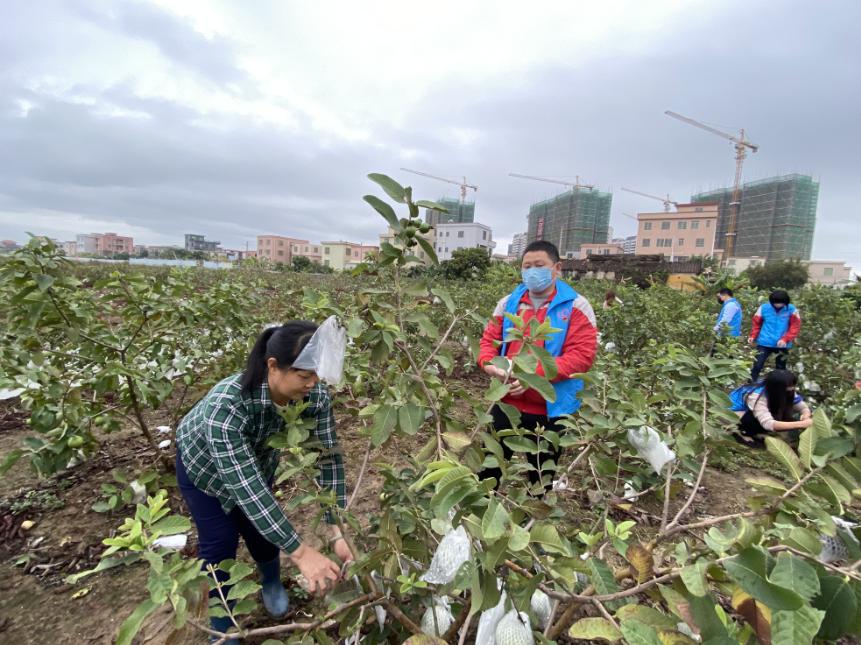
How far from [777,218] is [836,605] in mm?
75768

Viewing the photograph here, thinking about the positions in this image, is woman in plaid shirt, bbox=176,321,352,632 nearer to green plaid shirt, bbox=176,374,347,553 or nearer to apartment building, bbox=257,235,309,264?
green plaid shirt, bbox=176,374,347,553

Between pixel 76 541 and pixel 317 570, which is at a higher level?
pixel 317 570

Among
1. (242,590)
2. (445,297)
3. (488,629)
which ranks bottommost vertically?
(488,629)

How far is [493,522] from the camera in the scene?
2.30 feet

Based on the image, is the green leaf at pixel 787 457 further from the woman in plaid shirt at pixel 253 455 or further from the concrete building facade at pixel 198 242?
the concrete building facade at pixel 198 242

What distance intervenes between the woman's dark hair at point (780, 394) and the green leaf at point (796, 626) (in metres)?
3.57

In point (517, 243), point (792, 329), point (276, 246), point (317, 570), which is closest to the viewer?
point (317, 570)

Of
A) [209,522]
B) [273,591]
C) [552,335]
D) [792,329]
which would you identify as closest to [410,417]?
[209,522]

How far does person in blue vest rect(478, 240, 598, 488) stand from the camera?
6.66ft

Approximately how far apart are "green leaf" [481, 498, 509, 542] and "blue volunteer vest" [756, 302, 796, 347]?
19.1 feet

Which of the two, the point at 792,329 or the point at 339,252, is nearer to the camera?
the point at 792,329

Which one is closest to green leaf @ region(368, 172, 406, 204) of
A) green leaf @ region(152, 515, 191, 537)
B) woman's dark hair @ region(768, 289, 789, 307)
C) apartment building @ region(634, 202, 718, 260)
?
green leaf @ region(152, 515, 191, 537)

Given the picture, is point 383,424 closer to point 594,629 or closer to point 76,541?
point 594,629

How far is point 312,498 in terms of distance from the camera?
43.8 inches
